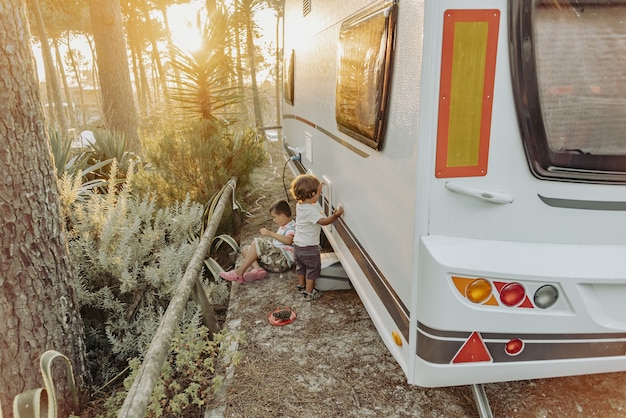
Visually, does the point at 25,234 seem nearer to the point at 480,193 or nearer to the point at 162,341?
the point at 162,341

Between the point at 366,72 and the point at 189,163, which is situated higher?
the point at 366,72

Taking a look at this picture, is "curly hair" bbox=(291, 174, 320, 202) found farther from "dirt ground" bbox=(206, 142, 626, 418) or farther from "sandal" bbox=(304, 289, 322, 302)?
"dirt ground" bbox=(206, 142, 626, 418)

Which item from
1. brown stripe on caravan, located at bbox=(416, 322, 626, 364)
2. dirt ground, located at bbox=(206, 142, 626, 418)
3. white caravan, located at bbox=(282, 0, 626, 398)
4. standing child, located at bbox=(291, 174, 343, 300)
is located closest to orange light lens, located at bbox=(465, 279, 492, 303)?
white caravan, located at bbox=(282, 0, 626, 398)

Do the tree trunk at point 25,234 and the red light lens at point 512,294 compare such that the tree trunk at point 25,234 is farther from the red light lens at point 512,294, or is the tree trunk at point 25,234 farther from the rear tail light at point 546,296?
the rear tail light at point 546,296

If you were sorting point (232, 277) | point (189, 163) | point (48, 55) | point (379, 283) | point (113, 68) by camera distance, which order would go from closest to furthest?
point (379, 283) < point (232, 277) < point (189, 163) < point (113, 68) < point (48, 55)

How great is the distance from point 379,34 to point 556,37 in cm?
85

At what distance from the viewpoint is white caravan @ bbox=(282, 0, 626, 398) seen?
1.71m

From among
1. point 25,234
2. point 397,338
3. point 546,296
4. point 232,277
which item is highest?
point 25,234

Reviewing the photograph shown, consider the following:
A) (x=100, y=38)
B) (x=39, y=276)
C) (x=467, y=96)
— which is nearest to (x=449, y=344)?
(x=467, y=96)

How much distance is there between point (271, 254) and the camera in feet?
14.0

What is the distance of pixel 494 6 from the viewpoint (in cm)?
168

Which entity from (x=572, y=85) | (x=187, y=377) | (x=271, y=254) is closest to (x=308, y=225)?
(x=271, y=254)

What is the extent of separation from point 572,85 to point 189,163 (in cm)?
482

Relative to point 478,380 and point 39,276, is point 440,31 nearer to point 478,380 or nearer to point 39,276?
point 478,380
